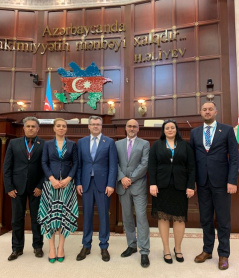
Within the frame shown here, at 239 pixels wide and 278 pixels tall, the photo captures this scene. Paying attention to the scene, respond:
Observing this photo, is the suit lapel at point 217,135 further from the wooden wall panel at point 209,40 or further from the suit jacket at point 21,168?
the wooden wall panel at point 209,40

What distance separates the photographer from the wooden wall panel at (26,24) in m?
8.40

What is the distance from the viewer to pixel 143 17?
7.93m

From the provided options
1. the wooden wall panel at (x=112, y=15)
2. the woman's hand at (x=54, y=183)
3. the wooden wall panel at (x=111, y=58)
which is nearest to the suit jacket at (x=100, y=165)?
the woman's hand at (x=54, y=183)

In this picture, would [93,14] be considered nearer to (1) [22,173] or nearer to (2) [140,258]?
(1) [22,173]

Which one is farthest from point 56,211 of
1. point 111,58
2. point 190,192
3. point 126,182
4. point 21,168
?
point 111,58

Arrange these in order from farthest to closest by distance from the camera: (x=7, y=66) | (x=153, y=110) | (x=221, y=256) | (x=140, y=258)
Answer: (x=7, y=66) → (x=153, y=110) → (x=140, y=258) → (x=221, y=256)

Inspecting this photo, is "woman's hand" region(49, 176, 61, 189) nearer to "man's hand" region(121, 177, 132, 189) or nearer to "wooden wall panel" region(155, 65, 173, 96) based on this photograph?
"man's hand" region(121, 177, 132, 189)

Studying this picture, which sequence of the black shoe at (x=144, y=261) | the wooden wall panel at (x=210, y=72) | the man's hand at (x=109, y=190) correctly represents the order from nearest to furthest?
the black shoe at (x=144, y=261) → the man's hand at (x=109, y=190) → the wooden wall panel at (x=210, y=72)

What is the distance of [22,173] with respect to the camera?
8.65 feet

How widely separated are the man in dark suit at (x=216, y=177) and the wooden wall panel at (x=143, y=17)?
627 cm

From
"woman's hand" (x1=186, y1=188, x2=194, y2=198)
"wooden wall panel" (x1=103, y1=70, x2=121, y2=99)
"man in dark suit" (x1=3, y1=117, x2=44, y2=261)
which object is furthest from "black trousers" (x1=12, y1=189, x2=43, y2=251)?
"wooden wall panel" (x1=103, y1=70, x2=121, y2=99)

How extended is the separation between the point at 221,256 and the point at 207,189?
2.12 feet

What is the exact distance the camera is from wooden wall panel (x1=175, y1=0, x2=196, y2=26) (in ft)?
24.3

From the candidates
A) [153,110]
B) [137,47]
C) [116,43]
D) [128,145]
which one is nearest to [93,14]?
[116,43]
